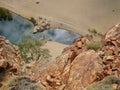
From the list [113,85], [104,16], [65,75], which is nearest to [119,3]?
[104,16]

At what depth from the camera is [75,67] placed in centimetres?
1689

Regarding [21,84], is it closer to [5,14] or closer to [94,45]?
[94,45]

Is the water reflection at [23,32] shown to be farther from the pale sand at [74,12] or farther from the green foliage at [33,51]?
the green foliage at [33,51]

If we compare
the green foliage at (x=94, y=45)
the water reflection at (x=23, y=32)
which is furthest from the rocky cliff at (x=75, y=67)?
the water reflection at (x=23, y=32)

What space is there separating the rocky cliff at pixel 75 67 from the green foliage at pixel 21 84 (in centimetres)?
87

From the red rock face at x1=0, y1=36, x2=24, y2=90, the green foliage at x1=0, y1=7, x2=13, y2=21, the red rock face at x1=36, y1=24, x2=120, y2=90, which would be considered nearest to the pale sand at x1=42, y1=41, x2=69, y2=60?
the green foliage at x1=0, y1=7, x2=13, y2=21

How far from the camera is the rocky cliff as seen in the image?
15125 mm

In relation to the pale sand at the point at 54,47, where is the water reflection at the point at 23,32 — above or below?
above

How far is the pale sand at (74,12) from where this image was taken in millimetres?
36656

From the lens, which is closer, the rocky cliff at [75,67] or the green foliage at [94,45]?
the rocky cliff at [75,67]

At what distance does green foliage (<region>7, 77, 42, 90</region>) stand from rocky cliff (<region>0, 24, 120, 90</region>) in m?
0.87

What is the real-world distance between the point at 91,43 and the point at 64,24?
17997 millimetres

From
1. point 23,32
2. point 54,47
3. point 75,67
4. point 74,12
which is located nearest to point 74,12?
point 74,12

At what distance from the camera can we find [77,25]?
1439 inches
